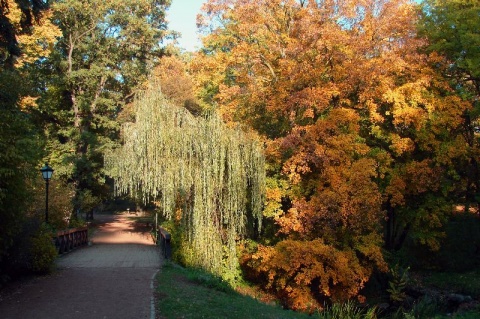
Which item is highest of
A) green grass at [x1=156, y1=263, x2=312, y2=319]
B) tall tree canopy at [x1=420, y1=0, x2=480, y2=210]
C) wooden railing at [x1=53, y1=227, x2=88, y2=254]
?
tall tree canopy at [x1=420, y1=0, x2=480, y2=210]

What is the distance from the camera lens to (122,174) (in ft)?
48.0

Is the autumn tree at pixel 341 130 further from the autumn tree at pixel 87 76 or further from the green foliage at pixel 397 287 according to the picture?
the autumn tree at pixel 87 76

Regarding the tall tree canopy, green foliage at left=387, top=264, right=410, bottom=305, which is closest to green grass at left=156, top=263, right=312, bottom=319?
green foliage at left=387, top=264, right=410, bottom=305

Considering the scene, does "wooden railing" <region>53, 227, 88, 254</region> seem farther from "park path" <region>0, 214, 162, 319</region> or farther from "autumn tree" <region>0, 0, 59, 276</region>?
"autumn tree" <region>0, 0, 59, 276</region>

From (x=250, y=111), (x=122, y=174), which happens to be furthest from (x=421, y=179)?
(x=122, y=174)

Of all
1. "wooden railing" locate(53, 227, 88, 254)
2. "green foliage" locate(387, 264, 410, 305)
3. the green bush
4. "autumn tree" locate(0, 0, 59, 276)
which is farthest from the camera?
"wooden railing" locate(53, 227, 88, 254)

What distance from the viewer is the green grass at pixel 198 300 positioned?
22.9ft

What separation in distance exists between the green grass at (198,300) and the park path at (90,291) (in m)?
0.28

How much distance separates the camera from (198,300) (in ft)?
25.8

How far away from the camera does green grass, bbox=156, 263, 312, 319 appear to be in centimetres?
698

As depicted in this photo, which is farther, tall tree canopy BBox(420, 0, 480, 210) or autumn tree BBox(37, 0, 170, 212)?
autumn tree BBox(37, 0, 170, 212)

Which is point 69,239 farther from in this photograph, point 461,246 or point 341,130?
point 461,246

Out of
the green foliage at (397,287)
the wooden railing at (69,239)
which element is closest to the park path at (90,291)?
the wooden railing at (69,239)

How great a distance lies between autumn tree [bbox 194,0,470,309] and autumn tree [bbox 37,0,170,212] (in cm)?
859
